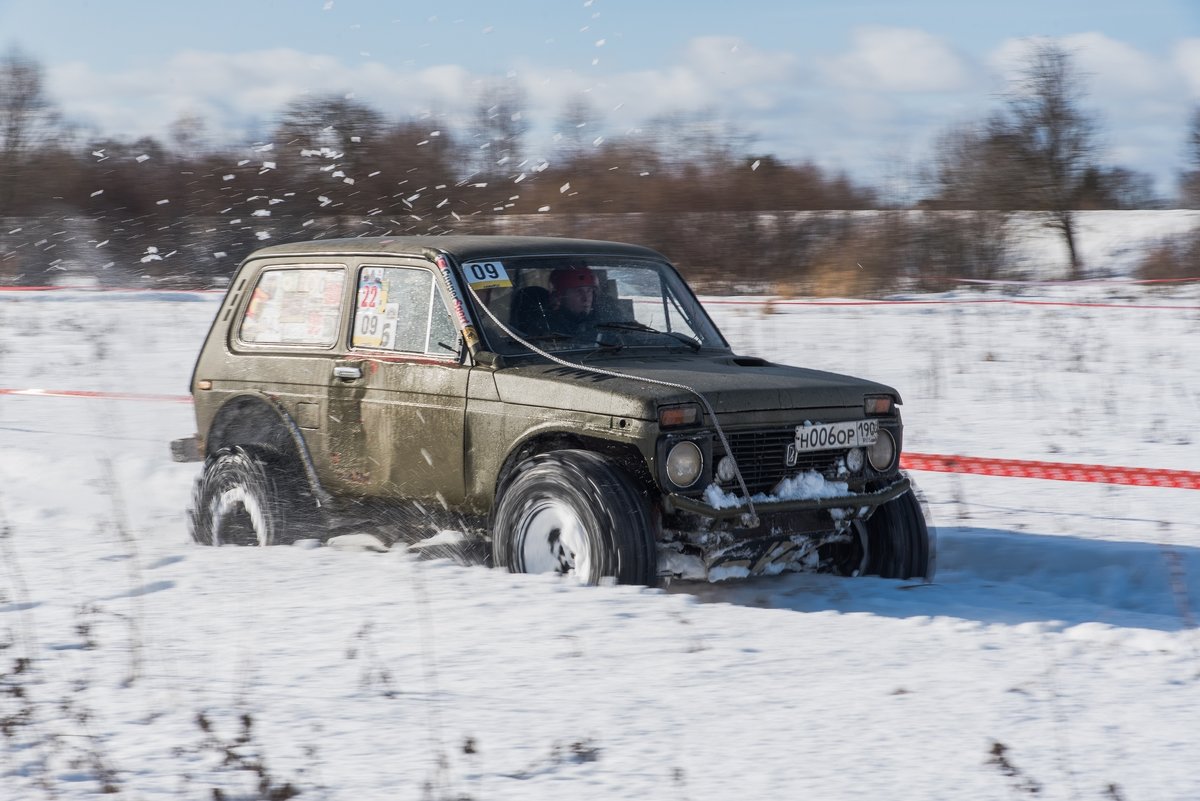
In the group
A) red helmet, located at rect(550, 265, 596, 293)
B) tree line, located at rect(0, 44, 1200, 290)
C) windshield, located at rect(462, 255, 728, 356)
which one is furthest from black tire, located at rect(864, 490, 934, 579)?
tree line, located at rect(0, 44, 1200, 290)

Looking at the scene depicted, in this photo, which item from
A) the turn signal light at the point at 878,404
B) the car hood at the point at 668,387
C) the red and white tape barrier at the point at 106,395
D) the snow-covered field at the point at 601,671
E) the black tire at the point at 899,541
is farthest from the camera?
the red and white tape barrier at the point at 106,395

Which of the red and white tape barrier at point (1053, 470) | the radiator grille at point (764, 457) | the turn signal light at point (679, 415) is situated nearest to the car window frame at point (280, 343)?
the turn signal light at point (679, 415)

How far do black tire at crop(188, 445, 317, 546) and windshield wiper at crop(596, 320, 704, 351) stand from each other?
5.61 ft

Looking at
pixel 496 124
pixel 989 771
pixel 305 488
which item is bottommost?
pixel 989 771

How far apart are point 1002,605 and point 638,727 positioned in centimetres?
226

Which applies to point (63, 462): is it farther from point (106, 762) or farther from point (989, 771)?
point (989, 771)

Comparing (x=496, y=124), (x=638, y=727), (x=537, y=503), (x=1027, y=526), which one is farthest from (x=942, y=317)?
(x=638, y=727)

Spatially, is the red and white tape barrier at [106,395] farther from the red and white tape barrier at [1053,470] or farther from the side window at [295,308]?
the red and white tape barrier at [1053,470]

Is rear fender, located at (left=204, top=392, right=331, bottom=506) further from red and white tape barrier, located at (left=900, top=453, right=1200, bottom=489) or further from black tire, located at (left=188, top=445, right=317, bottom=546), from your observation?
red and white tape barrier, located at (left=900, top=453, right=1200, bottom=489)

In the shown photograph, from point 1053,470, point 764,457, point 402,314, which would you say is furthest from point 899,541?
point 1053,470

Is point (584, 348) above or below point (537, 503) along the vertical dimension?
above

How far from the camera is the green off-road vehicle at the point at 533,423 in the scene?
5410 mm

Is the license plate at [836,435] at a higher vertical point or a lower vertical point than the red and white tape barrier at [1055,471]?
higher

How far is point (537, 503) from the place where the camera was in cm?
551
